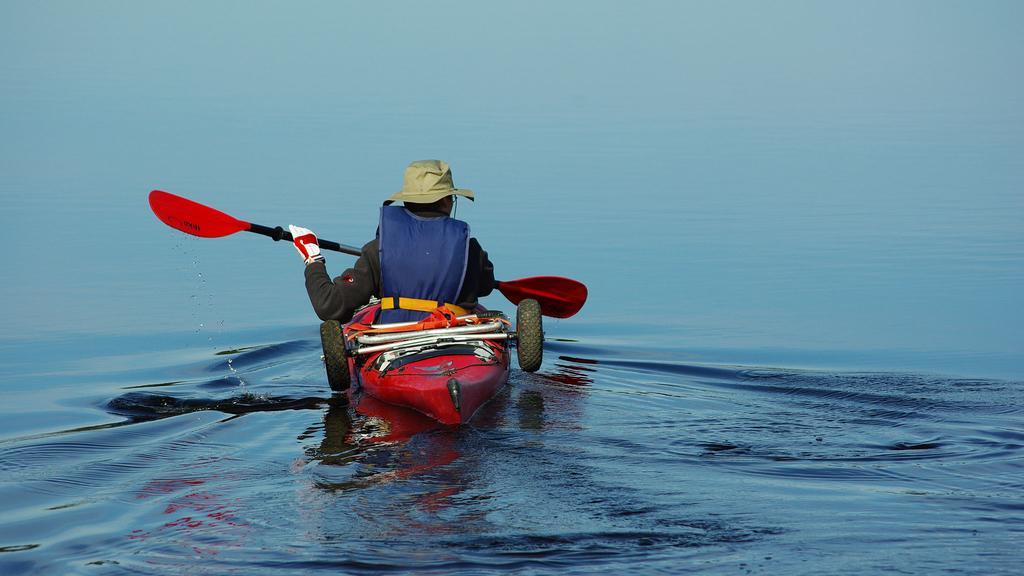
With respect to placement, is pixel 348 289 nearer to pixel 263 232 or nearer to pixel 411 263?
pixel 411 263

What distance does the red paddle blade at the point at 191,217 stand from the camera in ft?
37.6

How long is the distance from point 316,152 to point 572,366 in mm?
12927

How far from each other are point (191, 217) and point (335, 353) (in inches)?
87.9

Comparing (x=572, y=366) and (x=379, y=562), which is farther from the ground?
(x=572, y=366)

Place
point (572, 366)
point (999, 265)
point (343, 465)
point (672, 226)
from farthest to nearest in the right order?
point (672, 226) → point (999, 265) → point (572, 366) → point (343, 465)

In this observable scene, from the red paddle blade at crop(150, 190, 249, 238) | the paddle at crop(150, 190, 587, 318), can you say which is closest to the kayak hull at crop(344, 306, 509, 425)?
the paddle at crop(150, 190, 587, 318)

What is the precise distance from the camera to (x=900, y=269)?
1617 centimetres

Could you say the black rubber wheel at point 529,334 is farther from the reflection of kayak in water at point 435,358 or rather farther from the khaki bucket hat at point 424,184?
the khaki bucket hat at point 424,184

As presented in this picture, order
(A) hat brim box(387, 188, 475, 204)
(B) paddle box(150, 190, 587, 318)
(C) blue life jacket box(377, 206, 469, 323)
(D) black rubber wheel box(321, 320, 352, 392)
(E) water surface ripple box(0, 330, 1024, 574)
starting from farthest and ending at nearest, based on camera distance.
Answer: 1. (B) paddle box(150, 190, 587, 318)
2. (D) black rubber wheel box(321, 320, 352, 392)
3. (A) hat brim box(387, 188, 475, 204)
4. (C) blue life jacket box(377, 206, 469, 323)
5. (E) water surface ripple box(0, 330, 1024, 574)

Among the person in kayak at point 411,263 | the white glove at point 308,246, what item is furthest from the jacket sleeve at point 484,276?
the white glove at point 308,246

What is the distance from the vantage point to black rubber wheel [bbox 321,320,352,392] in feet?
33.4

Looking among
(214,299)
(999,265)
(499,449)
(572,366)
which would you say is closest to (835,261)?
(999,265)

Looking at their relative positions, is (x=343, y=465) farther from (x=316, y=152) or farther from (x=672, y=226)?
(x=316, y=152)

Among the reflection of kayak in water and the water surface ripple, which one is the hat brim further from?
the water surface ripple
